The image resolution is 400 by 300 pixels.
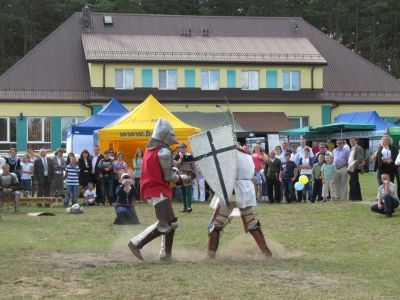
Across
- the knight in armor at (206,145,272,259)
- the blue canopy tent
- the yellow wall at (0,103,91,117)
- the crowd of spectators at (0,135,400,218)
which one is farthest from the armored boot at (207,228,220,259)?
the yellow wall at (0,103,91,117)

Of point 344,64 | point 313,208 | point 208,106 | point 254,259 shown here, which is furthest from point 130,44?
point 254,259

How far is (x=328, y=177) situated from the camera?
22.7 meters

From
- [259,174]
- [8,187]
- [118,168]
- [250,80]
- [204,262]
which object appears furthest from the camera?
[250,80]

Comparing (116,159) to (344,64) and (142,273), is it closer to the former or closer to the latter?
(142,273)

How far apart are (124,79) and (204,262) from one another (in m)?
38.9

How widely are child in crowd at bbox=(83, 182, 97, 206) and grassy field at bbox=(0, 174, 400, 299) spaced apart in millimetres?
5776

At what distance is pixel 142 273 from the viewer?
30.5ft

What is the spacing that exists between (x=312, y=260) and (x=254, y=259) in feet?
2.68

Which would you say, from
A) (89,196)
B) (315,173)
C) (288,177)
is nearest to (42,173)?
(89,196)

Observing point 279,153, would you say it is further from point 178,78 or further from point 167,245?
point 178,78

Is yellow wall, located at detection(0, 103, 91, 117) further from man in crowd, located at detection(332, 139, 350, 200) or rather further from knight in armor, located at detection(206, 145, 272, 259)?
knight in armor, located at detection(206, 145, 272, 259)

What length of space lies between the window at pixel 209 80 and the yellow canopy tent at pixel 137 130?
2277cm

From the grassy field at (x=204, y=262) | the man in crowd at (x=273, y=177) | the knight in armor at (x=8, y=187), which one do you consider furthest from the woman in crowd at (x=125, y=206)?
the man in crowd at (x=273, y=177)

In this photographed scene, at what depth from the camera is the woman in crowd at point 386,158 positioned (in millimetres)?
18969
